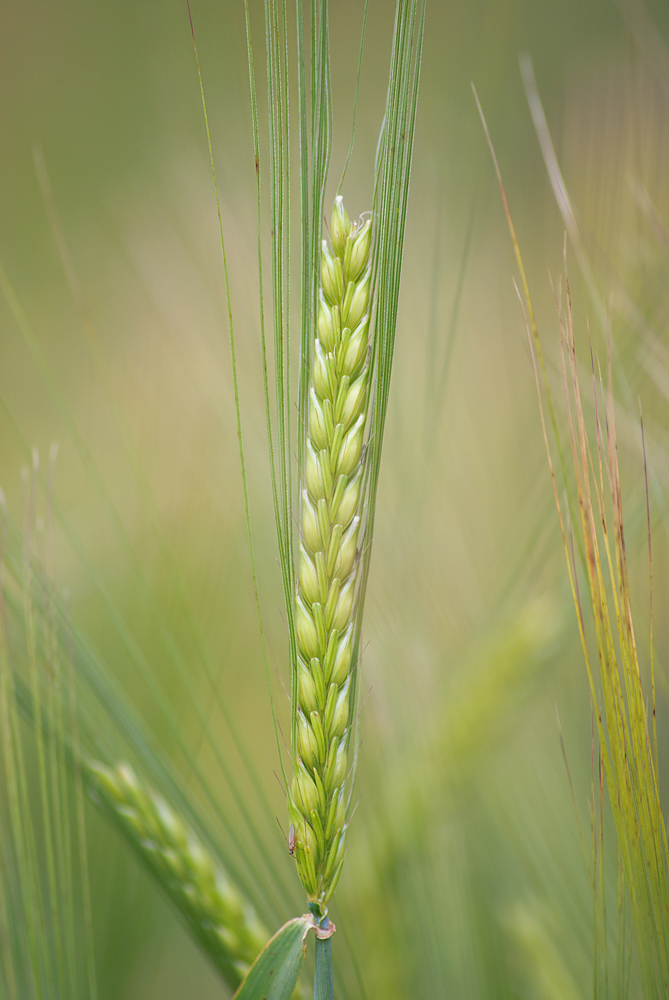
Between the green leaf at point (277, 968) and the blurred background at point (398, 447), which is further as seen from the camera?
the blurred background at point (398, 447)

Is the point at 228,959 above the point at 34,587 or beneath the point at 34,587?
beneath

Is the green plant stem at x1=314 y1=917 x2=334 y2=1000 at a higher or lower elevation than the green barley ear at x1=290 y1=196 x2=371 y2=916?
lower

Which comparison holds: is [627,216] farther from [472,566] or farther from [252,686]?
[252,686]

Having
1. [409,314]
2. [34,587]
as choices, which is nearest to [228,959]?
[34,587]

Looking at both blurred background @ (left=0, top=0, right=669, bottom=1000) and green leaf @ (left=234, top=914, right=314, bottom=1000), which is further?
blurred background @ (left=0, top=0, right=669, bottom=1000)

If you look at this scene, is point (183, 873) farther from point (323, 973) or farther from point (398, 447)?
point (398, 447)
